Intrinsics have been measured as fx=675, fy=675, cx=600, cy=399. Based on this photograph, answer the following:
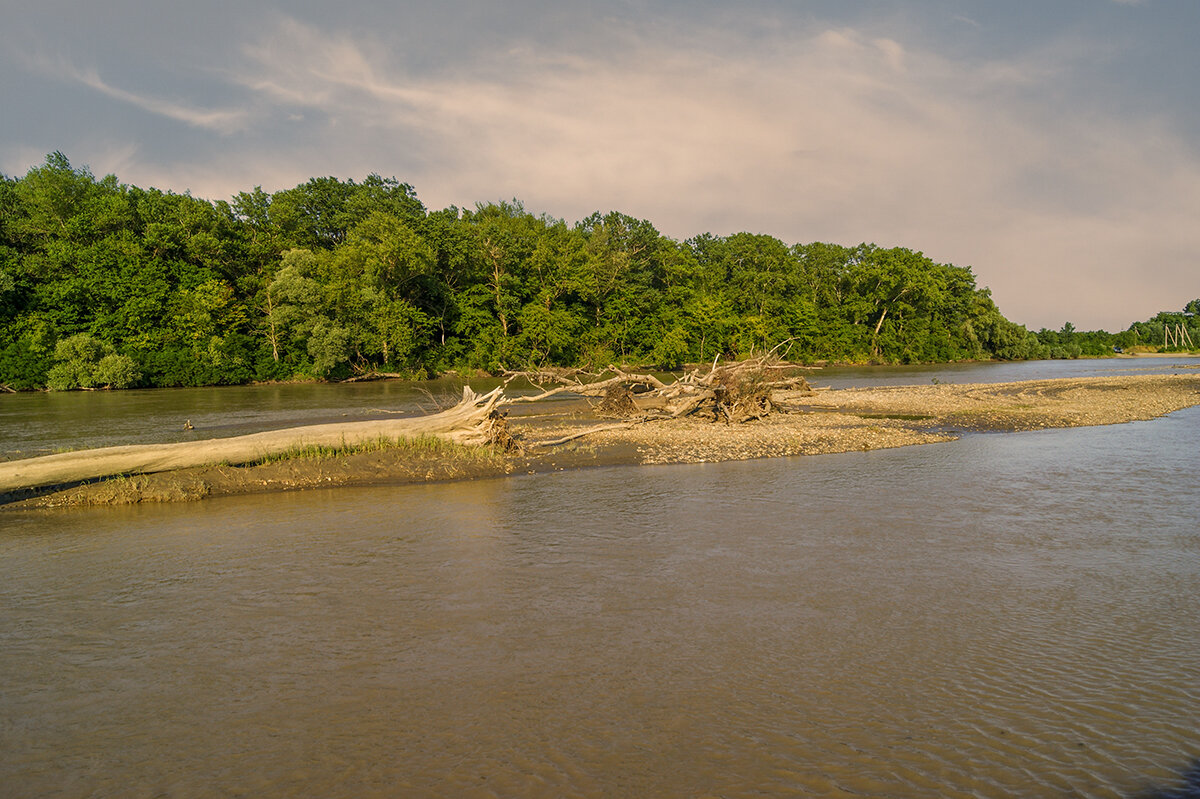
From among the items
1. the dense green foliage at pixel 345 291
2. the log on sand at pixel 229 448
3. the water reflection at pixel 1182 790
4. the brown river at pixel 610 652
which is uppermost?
the dense green foliage at pixel 345 291

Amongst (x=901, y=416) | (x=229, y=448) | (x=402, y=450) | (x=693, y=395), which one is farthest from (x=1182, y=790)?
(x=901, y=416)

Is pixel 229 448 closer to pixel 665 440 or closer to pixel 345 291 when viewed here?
pixel 665 440

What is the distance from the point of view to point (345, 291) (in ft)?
189

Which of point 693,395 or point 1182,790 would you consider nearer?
point 1182,790

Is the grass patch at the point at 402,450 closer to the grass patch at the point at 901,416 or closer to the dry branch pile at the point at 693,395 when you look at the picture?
the dry branch pile at the point at 693,395

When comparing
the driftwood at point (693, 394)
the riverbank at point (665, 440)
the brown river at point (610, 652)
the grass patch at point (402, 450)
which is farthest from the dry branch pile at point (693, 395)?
the brown river at point (610, 652)

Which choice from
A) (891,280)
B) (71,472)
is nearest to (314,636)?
(71,472)

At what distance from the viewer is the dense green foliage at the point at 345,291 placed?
51656 millimetres

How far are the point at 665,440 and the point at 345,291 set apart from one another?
46.1 m

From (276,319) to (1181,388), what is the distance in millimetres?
61931

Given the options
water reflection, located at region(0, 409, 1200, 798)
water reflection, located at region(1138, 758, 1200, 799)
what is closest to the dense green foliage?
water reflection, located at region(0, 409, 1200, 798)

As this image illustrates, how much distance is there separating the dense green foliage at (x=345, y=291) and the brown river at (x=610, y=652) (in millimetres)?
47053

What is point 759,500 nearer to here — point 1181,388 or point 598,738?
point 598,738

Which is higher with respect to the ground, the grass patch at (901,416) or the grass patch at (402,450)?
the grass patch at (402,450)
